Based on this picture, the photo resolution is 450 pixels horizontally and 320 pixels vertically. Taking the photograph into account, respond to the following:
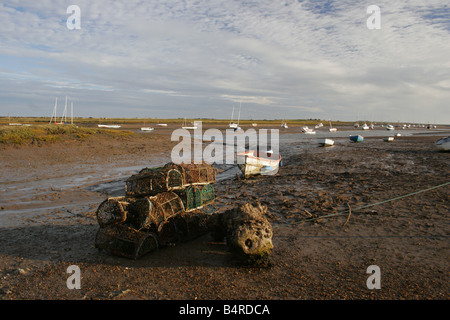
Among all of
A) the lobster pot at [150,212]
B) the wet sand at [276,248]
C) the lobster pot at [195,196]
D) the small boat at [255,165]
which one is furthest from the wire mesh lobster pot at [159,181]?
the small boat at [255,165]

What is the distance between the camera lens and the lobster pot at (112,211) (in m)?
7.50

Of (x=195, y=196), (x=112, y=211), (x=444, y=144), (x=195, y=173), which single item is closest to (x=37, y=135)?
(x=195, y=173)

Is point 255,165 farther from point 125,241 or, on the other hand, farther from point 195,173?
point 125,241

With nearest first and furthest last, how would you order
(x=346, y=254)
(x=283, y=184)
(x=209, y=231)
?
1. (x=346, y=254)
2. (x=209, y=231)
3. (x=283, y=184)

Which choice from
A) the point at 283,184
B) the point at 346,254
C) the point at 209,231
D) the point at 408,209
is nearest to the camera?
the point at 346,254

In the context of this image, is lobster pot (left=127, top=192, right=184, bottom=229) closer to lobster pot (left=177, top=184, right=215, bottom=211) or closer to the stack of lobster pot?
the stack of lobster pot

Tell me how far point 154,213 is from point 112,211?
1.04m

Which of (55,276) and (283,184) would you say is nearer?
(55,276)

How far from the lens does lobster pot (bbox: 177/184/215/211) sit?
893cm

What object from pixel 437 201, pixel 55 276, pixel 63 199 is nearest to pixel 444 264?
pixel 437 201

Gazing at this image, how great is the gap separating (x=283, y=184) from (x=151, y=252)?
9.39 metres

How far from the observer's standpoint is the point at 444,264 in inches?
262

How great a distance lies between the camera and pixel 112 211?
7613 mm
